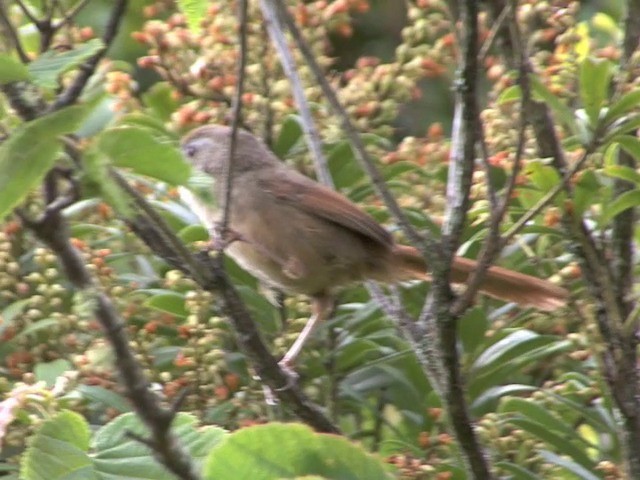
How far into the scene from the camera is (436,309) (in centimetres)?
218

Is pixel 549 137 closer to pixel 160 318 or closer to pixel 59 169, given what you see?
pixel 160 318

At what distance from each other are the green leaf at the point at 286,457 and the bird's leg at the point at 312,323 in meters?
1.03

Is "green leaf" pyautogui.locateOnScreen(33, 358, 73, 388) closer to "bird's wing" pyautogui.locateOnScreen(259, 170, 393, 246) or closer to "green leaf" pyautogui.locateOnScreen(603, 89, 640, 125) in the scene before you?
"bird's wing" pyautogui.locateOnScreen(259, 170, 393, 246)

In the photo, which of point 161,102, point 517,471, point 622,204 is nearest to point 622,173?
point 622,204

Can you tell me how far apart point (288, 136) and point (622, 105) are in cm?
118

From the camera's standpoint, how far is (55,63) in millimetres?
1505

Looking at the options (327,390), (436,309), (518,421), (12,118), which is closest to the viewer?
(12,118)

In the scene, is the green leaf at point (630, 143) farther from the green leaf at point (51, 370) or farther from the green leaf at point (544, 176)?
the green leaf at point (51, 370)

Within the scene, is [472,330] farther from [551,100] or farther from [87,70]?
[87,70]

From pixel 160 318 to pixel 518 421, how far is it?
0.98 m

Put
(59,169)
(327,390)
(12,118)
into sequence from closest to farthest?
(59,169), (12,118), (327,390)

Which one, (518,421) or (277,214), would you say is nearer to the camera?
(518,421)

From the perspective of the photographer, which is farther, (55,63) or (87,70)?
(87,70)

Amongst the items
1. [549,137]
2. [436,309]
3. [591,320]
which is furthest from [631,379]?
[549,137]
